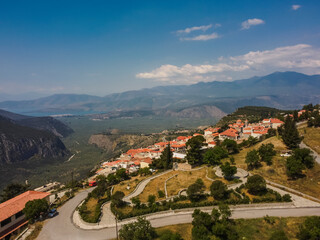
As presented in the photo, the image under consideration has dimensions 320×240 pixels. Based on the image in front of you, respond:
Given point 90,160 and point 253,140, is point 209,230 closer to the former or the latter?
point 253,140

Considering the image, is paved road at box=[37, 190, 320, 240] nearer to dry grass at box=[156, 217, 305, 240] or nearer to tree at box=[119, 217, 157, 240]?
dry grass at box=[156, 217, 305, 240]

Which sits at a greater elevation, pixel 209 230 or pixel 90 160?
pixel 209 230

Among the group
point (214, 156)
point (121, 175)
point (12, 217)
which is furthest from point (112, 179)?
point (214, 156)

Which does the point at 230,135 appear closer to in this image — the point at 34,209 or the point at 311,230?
the point at 311,230

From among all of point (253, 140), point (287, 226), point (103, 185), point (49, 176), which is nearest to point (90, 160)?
point (49, 176)

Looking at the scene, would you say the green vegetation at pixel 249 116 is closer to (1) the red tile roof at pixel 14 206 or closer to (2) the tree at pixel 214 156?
(2) the tree at pixel 214 156

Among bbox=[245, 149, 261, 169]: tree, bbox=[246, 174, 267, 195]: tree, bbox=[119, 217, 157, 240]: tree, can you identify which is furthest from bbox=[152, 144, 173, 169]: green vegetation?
bbox=[119, 217, 157, 240]: tree

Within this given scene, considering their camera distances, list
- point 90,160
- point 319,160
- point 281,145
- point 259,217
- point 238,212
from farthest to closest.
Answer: point 90,160
point 281,145
point 319,160
point 238,212
point 259,217
